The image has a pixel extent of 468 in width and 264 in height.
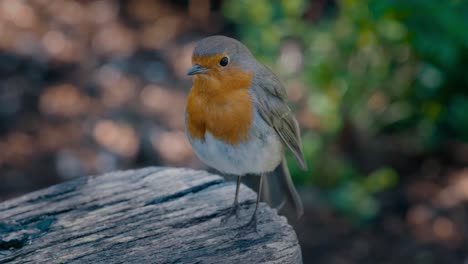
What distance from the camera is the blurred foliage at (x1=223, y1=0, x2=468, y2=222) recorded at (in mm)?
3814

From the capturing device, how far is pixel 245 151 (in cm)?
248

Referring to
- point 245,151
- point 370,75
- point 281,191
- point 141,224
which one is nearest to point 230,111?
point 245,151

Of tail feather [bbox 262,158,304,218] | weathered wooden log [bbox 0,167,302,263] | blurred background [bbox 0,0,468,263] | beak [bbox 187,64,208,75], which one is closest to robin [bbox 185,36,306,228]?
beak [bbox 187,64,208,75]

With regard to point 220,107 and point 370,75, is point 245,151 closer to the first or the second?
point 220,107

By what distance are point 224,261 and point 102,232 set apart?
47 cm

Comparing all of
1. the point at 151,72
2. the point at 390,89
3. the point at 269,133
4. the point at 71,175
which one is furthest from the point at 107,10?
the point at 269,133

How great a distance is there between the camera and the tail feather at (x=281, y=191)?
2912 millimetres

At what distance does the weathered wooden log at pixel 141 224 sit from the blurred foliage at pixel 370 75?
136cm

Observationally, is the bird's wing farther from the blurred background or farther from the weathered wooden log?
the blurred background

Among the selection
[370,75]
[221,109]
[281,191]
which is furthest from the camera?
[370,75]

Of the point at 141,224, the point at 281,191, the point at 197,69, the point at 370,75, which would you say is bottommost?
the point at 281,191

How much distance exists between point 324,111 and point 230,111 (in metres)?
1.59

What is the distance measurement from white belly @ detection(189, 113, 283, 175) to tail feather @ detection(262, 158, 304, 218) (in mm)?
351

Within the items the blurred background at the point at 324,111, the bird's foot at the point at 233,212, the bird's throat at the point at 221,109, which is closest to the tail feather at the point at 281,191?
the bird's foot at the point at 233,212
